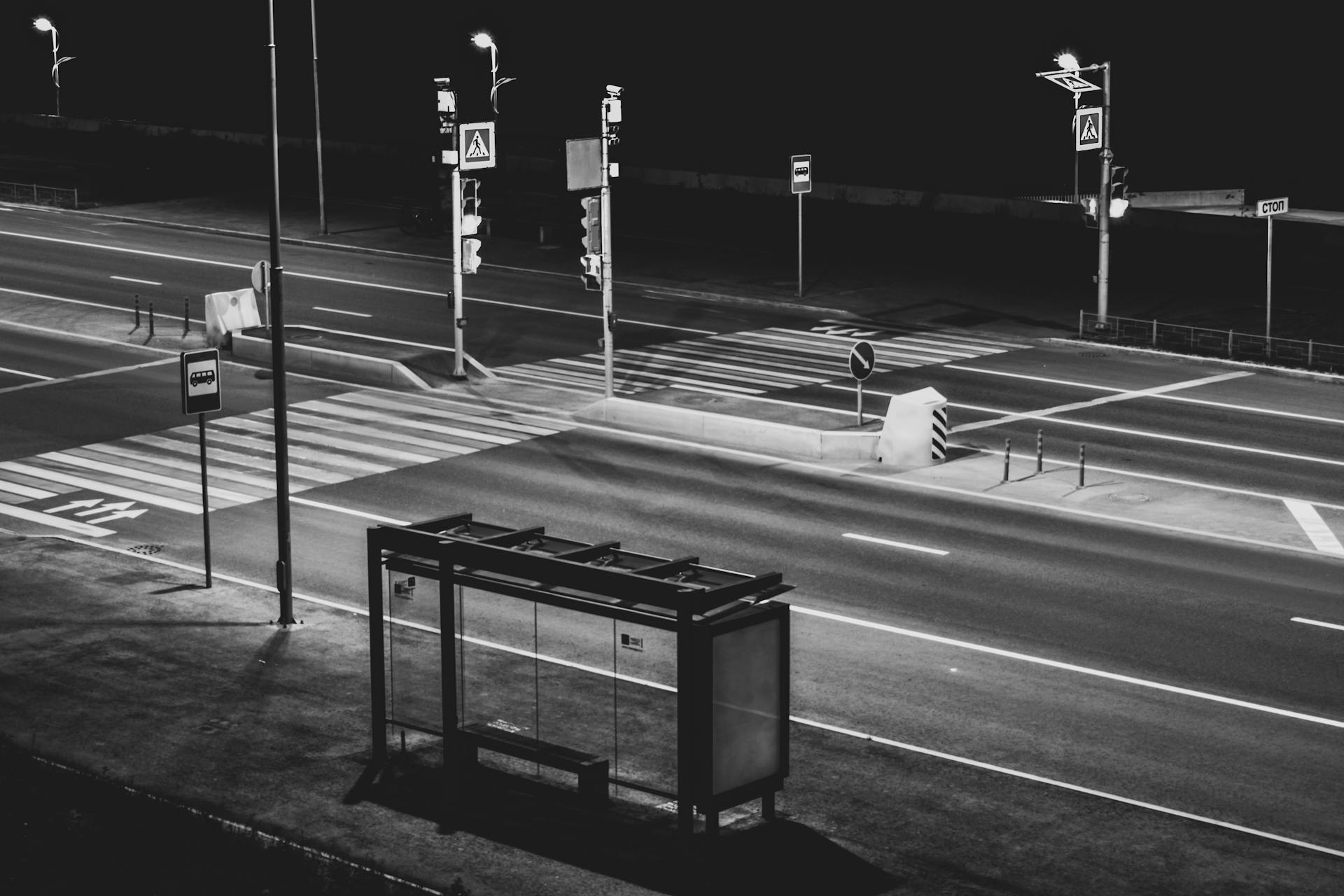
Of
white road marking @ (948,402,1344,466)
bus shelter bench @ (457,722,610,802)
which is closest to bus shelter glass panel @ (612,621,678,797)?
bus shelter bench @ (457,722,610,802)

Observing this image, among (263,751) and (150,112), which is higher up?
(150,112)

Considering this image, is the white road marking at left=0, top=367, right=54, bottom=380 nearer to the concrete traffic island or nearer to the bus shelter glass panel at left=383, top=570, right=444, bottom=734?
the concrete traffic island

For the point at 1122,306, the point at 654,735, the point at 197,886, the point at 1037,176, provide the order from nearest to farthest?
the point at 197,886
the point at 654,735
the point at 1122,306
the point at 1037,176

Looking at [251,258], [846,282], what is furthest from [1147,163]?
[251,258]

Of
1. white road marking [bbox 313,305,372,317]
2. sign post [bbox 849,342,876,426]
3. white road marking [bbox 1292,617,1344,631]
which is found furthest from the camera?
white road marking [bbox 313,305,372,317]

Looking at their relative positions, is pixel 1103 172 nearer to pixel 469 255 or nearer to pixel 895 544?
pixel 469 255

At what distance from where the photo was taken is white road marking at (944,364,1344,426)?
3416 centimetres

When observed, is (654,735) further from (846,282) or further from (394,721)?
(846,282)

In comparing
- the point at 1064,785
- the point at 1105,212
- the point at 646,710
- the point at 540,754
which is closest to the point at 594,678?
the point at 646,710

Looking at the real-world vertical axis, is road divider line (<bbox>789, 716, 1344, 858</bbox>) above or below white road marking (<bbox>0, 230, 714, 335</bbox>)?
below

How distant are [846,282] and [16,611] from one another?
3211 centimetres

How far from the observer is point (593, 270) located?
1329 inches

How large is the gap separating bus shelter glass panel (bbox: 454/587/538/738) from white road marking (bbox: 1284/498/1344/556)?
11.7m

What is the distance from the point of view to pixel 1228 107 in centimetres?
7131
